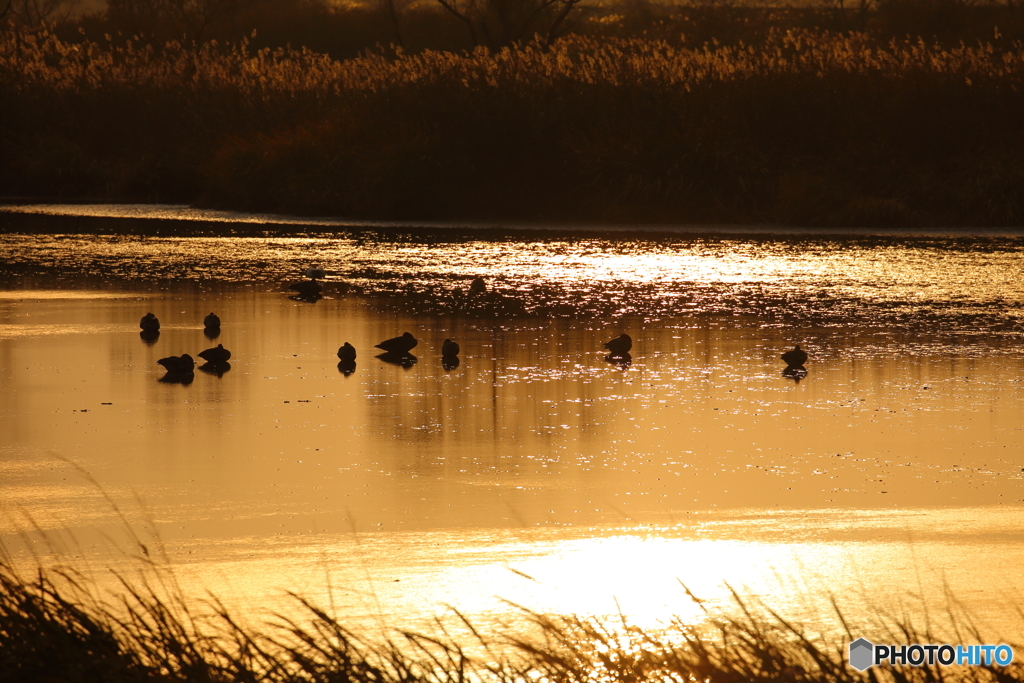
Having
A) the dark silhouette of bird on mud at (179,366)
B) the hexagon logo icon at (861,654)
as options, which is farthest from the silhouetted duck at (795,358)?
the hexagon logo icon at (861,654)

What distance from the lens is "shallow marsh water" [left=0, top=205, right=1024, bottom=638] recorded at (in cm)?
436

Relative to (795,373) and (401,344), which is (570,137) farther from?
(795,373)

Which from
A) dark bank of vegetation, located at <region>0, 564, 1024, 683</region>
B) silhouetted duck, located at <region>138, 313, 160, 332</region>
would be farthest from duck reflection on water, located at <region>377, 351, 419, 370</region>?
dark bank of vegetation, located at <region>0, 564, 1024, 683</region>

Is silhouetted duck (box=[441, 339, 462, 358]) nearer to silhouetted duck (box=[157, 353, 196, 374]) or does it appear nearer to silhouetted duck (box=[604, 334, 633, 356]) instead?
silhouetted duck (box=[604, 334, 633, 356])

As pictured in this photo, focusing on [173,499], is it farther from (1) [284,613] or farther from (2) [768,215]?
(2) [768,215]

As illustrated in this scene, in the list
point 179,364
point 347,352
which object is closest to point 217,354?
point 179,364

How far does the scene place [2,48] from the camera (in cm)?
2636

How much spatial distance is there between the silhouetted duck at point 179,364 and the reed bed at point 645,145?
1020 cm

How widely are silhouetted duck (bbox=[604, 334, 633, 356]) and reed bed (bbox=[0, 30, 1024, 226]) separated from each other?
28.9ft

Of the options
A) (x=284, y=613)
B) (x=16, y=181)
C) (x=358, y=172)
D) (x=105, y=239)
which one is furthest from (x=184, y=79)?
(x=284, y=613)

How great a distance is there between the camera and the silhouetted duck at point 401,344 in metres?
8.52

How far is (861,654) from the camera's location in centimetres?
341

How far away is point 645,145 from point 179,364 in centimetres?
1091

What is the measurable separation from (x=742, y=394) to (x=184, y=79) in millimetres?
18574
